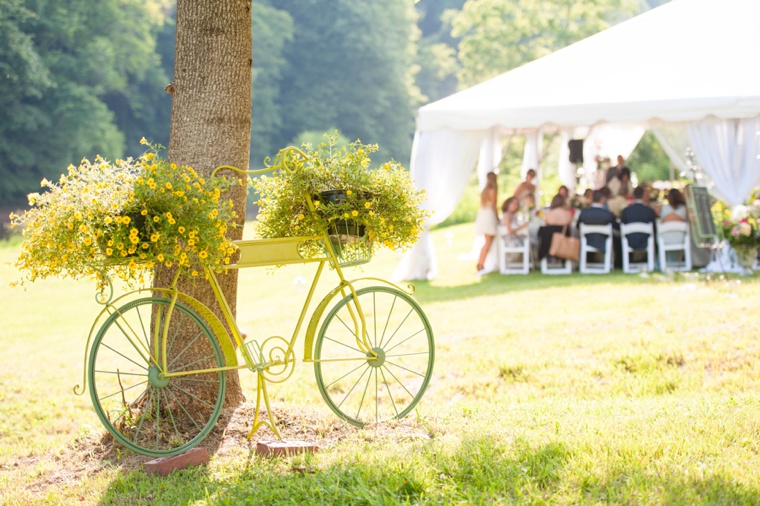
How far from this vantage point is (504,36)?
42062mm

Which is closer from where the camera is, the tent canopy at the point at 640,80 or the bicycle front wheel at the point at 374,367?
the bicycle front wheel at the point at 374,367

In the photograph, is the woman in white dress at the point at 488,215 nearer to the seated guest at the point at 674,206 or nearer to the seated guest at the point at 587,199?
the seated guest at the point at 587,199

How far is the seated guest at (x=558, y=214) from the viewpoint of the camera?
13281mm

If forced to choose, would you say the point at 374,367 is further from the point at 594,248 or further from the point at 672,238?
the point at 672,238

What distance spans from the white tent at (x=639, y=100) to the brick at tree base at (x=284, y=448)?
28.4ft

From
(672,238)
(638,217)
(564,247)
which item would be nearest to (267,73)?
(564,247)

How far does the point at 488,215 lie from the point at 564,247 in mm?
1331

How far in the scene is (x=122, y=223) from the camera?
12.7ft

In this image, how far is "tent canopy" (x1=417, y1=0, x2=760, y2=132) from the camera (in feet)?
40.1

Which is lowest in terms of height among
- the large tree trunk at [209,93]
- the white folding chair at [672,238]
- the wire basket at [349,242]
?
the white folding chair at [672,238]

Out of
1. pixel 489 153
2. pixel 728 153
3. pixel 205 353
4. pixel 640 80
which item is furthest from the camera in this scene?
pixel 489 153

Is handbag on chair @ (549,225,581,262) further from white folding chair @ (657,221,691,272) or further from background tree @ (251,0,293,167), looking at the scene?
background tree @ (251,0,293,167)

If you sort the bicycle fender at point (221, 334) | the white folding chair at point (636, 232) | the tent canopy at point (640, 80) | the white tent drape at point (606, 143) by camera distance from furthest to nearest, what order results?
1. the white tent drape at point (606, 143)
2. the white folding chair at point (636, 232)
3. the tent canopy at point (640, 80)
4. the bicycle fender at point (221, 334)

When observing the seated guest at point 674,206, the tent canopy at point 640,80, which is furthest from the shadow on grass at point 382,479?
the seated guest at point 674,206
